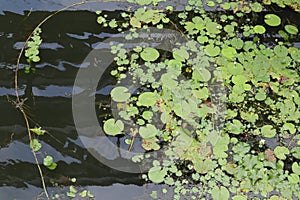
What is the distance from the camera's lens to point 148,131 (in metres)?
2.42

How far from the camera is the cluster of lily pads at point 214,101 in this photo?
7.59 ft

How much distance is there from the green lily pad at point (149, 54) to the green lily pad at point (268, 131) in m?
0.70

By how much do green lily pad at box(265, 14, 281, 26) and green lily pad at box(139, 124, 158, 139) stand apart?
1017mm

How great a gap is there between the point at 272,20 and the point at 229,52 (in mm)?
392

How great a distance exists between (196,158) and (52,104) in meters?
0.79

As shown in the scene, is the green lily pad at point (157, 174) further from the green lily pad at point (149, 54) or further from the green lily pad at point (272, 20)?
the green lily pad at point (272, 20)

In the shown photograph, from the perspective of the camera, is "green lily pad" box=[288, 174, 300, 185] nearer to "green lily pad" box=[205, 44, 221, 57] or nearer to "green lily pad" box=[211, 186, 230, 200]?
"green lily pad" box=[211, 186, 230, 200]

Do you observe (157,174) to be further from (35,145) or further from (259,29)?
(259,29)

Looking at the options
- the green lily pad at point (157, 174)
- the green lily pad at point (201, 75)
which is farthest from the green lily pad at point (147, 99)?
the green lily pad at point (157, 174)

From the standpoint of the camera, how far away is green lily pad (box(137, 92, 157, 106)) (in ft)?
8.26

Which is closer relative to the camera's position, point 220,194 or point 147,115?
point 220,194

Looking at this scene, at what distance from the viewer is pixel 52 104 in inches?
99.0

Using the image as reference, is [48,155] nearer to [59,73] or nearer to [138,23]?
[59,73]

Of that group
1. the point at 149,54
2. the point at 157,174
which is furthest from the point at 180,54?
the point at 157,174
